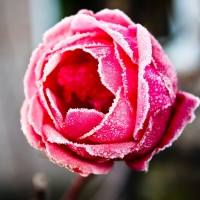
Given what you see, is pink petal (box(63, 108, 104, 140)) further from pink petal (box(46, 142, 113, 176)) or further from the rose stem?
the rose stem

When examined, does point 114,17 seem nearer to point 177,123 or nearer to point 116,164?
point 177,123

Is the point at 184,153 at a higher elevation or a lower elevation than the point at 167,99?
lower

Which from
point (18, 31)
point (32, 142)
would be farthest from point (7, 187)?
point (32, 142)

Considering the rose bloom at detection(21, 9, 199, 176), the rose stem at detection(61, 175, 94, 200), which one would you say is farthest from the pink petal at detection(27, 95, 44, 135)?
the rose stem at detection(61, 175, 94, 200)

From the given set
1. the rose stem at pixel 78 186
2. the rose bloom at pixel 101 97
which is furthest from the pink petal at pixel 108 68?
the rose stem at pixel 78 186

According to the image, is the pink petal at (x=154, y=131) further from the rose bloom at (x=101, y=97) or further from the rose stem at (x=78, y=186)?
the rose stem at (x=78, y=186)

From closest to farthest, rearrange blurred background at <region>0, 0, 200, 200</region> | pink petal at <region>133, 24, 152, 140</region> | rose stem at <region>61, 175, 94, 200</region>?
pink petal at <region>133, 24, 152, 140</region> → rose stem at <region>61, 175, 94, 200</region> → blurred background at <region>0, 0, 200, 200</region>

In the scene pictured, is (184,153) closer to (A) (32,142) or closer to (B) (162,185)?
(B) (162,185)
